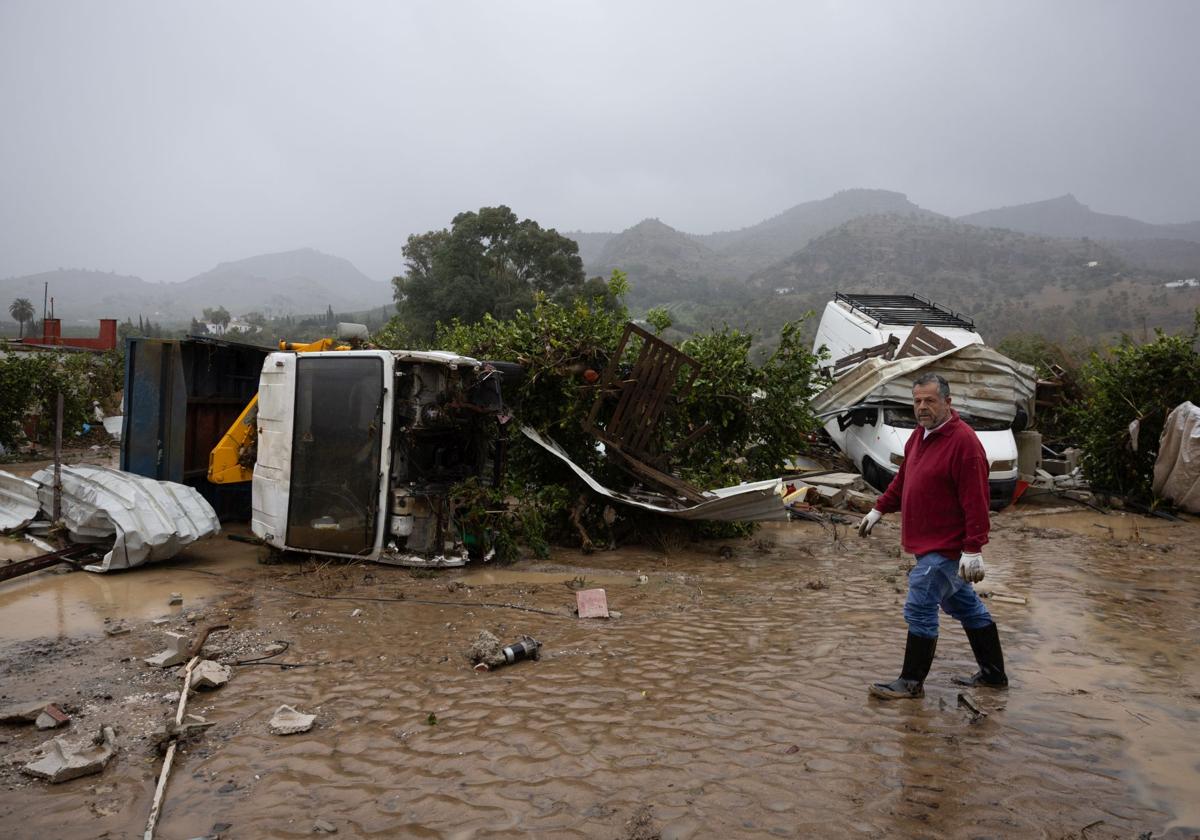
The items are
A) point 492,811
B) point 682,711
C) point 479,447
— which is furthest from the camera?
point 479,447

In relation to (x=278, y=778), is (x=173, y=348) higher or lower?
higher

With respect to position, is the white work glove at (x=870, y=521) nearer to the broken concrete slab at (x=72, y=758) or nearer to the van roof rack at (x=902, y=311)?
the broken concrete slab at (x=72, y=758)

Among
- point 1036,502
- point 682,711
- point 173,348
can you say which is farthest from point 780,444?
point 173,348

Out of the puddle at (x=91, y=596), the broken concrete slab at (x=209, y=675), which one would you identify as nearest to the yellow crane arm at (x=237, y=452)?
the puddle at (x=91, y=596)

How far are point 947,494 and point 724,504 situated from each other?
344cm

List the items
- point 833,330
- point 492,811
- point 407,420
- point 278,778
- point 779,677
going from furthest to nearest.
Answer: point 833,330
point 407,420
point 779,677
point 278,778
point 492,811

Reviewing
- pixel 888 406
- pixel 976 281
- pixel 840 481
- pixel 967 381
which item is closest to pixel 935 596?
pixel 840 481

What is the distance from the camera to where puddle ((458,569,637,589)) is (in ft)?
22.3

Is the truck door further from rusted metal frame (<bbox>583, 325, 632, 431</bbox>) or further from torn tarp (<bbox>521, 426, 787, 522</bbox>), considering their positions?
rusted metal frame (<bbox>583, 325, 632, 431</bbox>)

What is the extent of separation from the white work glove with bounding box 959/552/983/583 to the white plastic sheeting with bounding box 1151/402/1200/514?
9090 millimetres

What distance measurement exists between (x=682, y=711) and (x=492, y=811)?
135 cm

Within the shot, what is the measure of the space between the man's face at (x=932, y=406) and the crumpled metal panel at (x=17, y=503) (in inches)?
338

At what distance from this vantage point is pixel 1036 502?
1234cm

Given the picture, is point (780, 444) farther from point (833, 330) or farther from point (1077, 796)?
point (833, 330)
